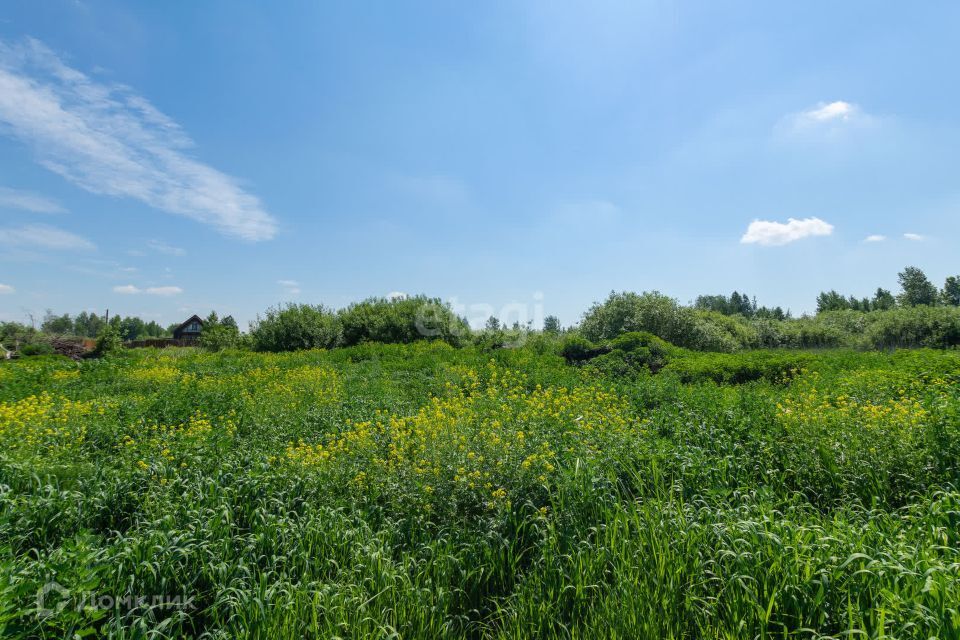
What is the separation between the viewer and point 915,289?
5253cm

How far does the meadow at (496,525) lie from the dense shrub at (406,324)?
1783 cm

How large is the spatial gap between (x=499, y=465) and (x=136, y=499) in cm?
343

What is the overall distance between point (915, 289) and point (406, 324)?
2495 inches

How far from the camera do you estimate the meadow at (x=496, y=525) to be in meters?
2.55

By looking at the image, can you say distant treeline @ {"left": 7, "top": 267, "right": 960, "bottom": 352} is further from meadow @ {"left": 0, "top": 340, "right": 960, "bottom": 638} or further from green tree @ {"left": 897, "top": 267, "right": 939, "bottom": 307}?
green tree @ {"left": 897, "top": 267, "right": 939, "bottom": 307}

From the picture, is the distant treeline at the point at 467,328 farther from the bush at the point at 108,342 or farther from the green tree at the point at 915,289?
the green tree at the point at 915,289

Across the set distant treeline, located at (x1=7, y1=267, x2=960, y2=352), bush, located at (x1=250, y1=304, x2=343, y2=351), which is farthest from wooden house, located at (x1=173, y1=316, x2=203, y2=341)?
bush, located at (x1=250, y1=304, x2=343, y2=351)

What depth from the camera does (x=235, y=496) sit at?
156 inches

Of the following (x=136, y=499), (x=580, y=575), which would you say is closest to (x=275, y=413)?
(x=136, y=499)

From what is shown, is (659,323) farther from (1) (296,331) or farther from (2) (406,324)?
(1) (296,331)

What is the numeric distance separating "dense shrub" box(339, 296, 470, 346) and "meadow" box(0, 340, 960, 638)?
58.5ft

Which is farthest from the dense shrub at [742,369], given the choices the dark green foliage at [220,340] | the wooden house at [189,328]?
the wooden house at [189,328]

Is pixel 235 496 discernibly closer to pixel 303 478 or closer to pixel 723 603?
pixel 303 478

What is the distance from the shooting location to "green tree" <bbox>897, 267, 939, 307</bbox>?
168 feet
